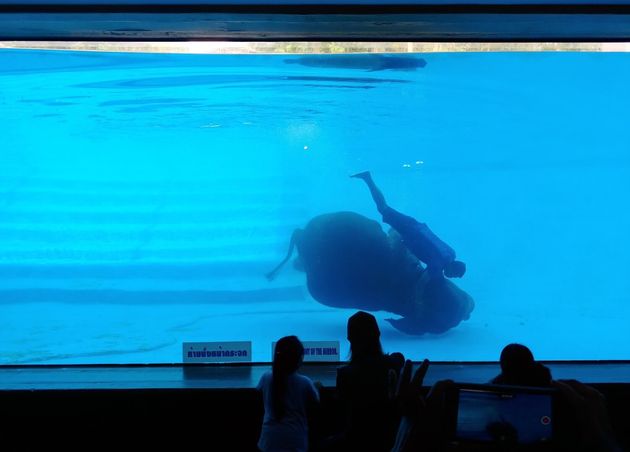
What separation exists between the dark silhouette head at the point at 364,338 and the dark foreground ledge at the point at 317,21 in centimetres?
177

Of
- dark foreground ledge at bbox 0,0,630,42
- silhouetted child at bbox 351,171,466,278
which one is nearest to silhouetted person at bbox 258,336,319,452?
dark foreground ledge at bbox 0,0,630,42

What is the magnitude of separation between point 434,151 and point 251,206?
154cm

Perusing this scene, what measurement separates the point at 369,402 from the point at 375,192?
8.09ft

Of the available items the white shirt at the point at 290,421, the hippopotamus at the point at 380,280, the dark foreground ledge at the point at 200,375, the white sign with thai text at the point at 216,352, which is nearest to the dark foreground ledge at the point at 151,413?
the dark foreground ledge at the point at 200,375

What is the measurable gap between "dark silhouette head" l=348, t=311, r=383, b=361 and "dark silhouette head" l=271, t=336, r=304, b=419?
0.24 m

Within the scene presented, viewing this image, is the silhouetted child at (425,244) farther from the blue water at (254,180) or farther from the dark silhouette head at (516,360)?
the dark silhouette head at (516,360)

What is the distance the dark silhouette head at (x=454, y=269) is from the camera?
445cm

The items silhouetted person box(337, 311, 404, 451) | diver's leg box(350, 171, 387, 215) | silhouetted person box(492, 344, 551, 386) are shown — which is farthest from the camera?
diver's leg box(350, 171, 387, 215)

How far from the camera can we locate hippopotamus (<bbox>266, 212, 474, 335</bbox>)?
437cm

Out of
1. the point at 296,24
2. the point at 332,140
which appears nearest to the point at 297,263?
the point at 332,140

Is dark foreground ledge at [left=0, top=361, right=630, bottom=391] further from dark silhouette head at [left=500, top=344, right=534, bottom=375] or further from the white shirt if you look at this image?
dark silhouette head at [left=500, top=344, right=534, bottom=375]

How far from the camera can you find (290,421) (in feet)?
7.87

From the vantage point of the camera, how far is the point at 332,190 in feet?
15.5

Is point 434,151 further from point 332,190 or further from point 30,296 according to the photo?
point 30,296
